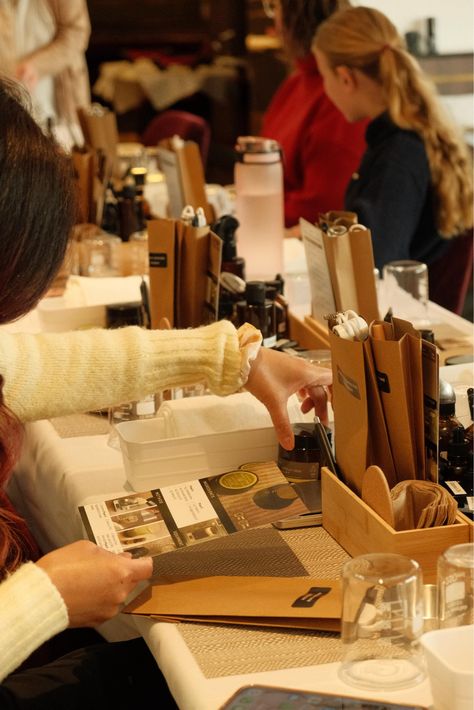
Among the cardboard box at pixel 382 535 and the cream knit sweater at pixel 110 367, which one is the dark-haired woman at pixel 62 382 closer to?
the cream knit sweater at pixel 110 367

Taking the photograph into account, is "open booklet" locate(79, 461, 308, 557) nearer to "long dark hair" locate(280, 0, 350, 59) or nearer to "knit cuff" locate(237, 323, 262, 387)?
"knit cuff" locate(237, 323, 262, 387)

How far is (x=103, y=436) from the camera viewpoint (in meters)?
1.74

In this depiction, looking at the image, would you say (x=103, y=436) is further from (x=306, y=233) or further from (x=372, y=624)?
(x=372, y=624)

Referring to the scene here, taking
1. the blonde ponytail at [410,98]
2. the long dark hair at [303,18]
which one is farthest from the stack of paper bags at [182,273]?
the long dark hair at [303,18]

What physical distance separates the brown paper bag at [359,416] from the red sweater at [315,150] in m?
2.31

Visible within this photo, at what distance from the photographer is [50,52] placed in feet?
16.3

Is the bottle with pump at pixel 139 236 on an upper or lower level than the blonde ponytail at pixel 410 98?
lower

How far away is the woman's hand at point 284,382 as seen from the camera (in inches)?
60.4

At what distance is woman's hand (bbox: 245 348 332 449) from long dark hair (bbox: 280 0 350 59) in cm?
242

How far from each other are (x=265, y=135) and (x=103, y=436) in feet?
8.97

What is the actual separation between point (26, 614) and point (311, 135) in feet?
9.40

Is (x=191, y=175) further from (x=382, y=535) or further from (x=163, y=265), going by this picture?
(x=382, y=535)

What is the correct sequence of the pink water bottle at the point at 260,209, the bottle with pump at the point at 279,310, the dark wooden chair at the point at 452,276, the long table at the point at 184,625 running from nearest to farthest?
1. the long table at the point at 184,625
2. the bottle with pump at the point at 279,310
3. the pink water bottle at the point at 260,209
4. the dark wooden chair at the point at 452,276

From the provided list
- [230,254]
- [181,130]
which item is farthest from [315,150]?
[230,254]
